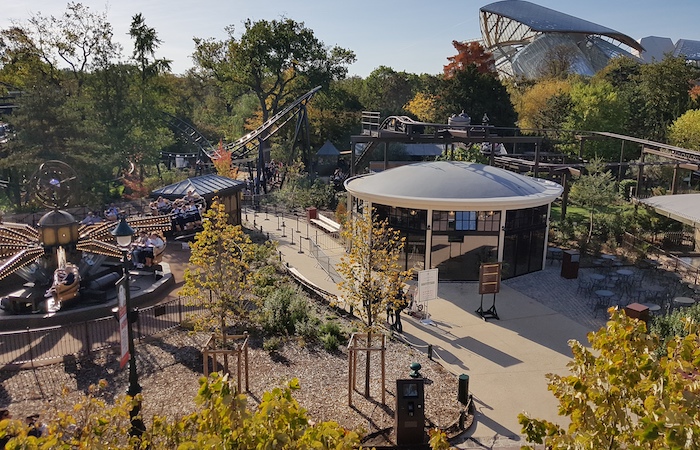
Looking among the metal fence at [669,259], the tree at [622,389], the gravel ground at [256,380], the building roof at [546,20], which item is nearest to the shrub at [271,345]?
the gravel ground at [256,380]

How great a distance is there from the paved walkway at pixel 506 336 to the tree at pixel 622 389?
6.97 metres

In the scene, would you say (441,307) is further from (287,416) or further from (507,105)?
(507,105)

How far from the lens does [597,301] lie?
65.7 ft

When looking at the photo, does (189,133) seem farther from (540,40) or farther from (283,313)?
(540,40)

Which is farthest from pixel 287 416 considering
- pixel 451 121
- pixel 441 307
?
pixel 451 121

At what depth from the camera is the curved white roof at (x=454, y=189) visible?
20.8m

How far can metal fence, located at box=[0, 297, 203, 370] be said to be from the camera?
14281 mm

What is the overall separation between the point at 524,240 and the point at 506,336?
652 centimetres

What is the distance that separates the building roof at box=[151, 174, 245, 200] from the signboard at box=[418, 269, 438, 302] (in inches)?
540

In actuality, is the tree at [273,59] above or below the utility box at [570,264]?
above

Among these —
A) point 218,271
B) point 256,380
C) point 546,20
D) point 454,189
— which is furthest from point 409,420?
point 546,20

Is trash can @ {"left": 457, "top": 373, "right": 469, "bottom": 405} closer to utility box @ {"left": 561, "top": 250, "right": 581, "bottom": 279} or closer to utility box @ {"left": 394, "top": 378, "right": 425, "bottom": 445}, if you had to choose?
utility box @ {"left": 394, "top": 378, "right": 425, "bottom": 445}

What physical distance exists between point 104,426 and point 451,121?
26.3 meters

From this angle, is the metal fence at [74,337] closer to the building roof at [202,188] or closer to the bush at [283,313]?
the bush at [283,313]
